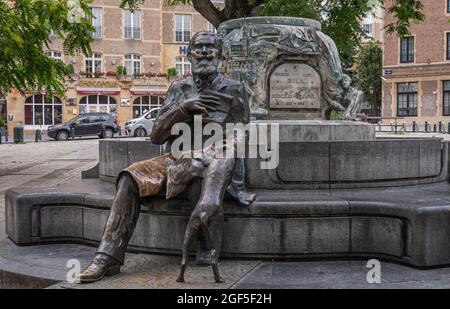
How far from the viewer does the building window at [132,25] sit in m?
53.3

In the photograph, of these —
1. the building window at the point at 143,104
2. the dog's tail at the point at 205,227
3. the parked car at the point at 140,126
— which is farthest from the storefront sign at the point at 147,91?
the dog's tail at the point at 205,227

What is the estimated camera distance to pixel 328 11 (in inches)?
634

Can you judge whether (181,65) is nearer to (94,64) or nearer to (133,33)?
(133,33)

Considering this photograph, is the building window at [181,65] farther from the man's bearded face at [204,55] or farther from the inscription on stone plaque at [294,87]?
the man's bearded face at [204,55]

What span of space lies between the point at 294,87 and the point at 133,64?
46.4 metres

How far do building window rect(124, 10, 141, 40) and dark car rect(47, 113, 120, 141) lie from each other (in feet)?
56.4

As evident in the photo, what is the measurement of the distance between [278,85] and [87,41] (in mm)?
5806

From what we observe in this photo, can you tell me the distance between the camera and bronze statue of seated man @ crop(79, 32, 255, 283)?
4887mm

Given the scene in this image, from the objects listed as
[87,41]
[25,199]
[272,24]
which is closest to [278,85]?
[272,24]

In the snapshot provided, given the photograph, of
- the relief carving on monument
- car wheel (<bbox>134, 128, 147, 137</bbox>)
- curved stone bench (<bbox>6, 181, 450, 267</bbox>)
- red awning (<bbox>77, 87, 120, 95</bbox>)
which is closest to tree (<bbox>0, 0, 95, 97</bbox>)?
the relief carving on monument

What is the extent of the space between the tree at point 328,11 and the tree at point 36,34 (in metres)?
3.30

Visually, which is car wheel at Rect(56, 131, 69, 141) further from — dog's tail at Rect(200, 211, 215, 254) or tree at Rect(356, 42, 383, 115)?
tree at Rect(356, 42, 383, 115)
